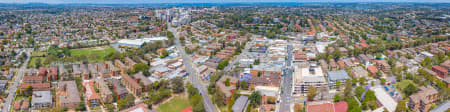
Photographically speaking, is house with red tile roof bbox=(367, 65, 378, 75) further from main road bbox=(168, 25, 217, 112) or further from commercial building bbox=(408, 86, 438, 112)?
main road bbox=(168, 25, 217, 112)

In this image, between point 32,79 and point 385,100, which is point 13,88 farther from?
point 385,100

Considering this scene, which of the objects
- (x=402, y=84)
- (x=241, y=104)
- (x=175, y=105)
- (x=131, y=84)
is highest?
(x=131, y=84)

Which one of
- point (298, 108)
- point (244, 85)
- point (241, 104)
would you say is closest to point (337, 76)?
point (298, 108)

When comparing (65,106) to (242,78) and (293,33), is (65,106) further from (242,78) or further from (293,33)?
(293,33)

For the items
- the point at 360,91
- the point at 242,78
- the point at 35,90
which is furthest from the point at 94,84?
the point at 360,91

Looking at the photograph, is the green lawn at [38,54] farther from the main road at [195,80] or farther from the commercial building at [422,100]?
the commercial building at [422,100]
